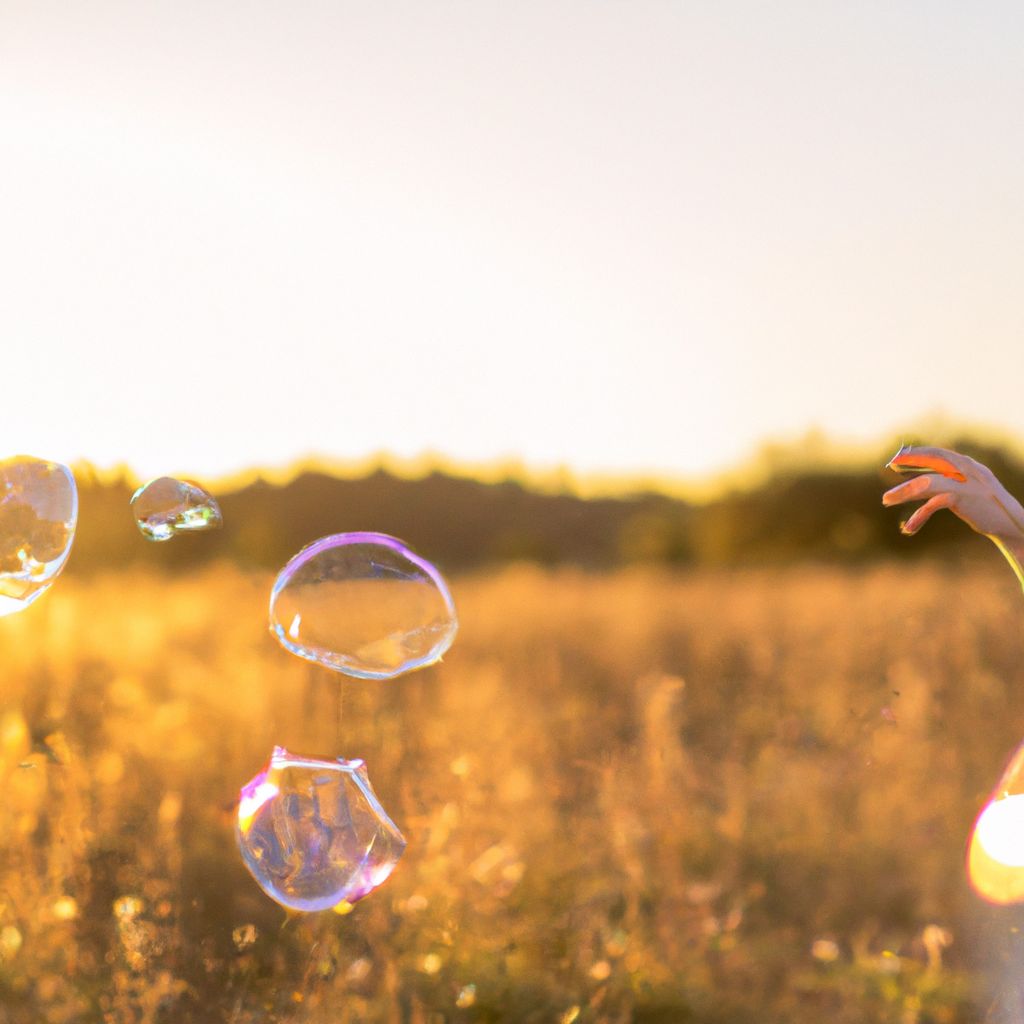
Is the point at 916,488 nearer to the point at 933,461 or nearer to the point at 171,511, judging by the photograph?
the point at 933,461

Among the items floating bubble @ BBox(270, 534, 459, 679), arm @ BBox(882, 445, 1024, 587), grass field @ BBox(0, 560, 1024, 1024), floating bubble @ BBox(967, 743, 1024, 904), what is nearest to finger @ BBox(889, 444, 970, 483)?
arm @ BBox(882, 445, 1024, 587)

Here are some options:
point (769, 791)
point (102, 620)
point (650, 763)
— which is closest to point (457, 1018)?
point (650, 763)

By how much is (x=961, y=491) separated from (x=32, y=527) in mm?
2398

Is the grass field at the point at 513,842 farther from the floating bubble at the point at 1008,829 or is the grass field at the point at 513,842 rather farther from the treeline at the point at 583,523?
the treeline at the point at 583,523

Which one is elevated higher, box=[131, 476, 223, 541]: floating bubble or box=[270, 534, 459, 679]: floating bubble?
box=[131, 476, 223, 541]: floating bubble

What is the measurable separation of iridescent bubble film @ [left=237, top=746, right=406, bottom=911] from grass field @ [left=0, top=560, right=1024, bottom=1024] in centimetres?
14

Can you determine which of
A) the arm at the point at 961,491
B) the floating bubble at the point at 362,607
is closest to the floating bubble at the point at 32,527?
the floating bubble at the point at 362,607

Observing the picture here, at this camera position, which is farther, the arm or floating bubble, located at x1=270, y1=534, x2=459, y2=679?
floating bubble, located at x1=270, y1=534, x2=459, y2=679

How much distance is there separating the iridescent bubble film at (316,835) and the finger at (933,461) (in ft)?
4.76

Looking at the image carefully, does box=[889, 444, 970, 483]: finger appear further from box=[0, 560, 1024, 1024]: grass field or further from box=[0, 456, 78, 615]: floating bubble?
box=[0, 456, 78, 615]: floating bubble

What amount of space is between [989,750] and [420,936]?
310cm

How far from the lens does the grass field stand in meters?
2.65

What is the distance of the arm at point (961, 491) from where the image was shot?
6.02ft

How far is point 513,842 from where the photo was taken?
11.6 feet
